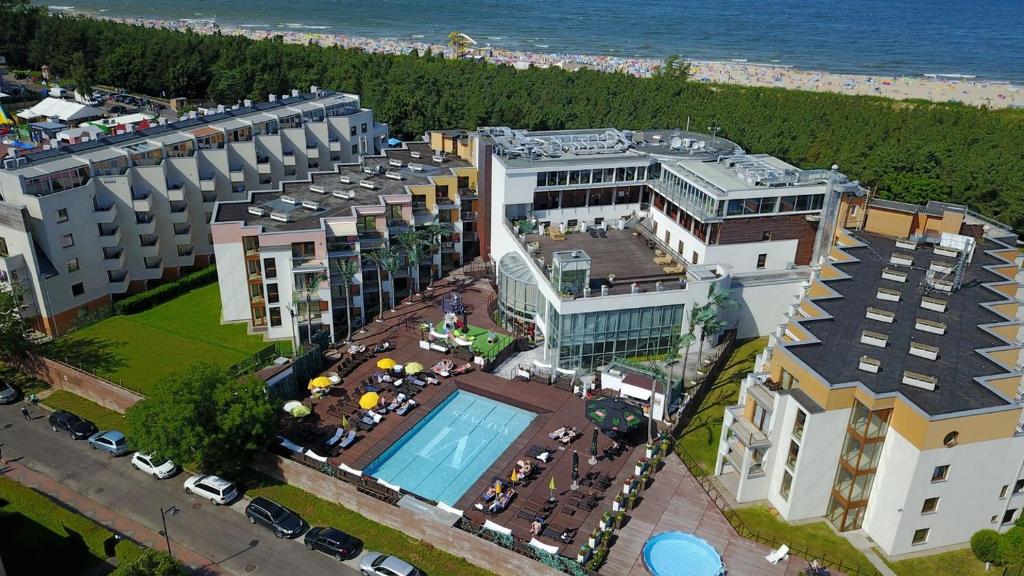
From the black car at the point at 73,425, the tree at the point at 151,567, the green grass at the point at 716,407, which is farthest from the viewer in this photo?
the black car at the point at 73,425

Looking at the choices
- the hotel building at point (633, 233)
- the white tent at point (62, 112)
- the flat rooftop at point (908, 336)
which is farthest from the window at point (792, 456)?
the white tent at point (62, 112)

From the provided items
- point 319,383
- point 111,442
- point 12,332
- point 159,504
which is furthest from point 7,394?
point 319,383

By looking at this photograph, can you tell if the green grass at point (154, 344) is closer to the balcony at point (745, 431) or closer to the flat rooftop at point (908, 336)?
the balcony at point (745, 431)

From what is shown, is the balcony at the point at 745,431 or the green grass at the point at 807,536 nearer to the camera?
the green grass at the point at 807,536

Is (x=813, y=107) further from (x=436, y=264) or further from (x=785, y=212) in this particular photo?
(x=436, y=264)

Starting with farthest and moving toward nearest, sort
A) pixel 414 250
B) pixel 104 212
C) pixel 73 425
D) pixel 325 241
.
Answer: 1. pixel 104 212
2. pixel 414 250
3. pixel 325 241
4. pixel 73 425

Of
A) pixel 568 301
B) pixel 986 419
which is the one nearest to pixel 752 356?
pixel 568 301

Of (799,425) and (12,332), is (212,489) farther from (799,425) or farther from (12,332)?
(799,425)
